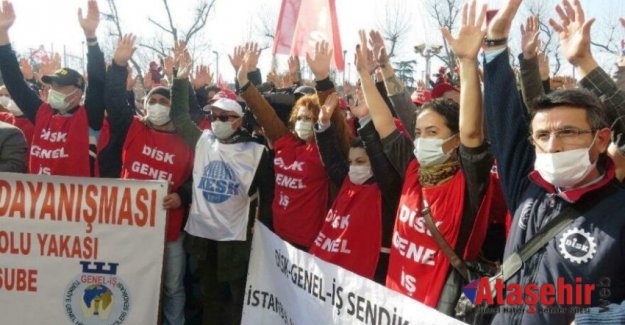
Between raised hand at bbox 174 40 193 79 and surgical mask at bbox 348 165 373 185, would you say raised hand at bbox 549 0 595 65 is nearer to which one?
surgical mask at bbox 348 165 373 185

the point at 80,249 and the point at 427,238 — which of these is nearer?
the point at 427,238

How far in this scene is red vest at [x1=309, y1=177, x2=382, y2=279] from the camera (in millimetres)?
3320

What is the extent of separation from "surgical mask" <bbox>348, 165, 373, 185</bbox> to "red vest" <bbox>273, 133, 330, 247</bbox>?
1.56 ft

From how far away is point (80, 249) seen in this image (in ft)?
13.3

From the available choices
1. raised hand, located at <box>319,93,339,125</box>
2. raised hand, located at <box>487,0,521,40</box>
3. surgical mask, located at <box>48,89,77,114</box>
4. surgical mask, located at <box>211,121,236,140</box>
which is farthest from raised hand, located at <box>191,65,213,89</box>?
raised hand, located at <box>487,0,521,40</box>

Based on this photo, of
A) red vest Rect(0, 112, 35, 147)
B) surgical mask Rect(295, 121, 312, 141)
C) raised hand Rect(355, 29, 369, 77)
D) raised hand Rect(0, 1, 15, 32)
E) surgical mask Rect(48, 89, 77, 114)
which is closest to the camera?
raised hand Rect(355, 29, 369, 77)

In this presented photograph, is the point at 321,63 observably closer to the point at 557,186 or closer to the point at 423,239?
the point at 423,239

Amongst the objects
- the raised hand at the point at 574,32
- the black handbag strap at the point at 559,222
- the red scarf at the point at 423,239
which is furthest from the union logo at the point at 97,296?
the raised hand at the point at 574,32

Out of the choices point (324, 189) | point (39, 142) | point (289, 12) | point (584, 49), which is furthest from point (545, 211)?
point (289, 12)

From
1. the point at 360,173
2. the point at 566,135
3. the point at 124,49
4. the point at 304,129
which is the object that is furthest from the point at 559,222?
the point at 124,49

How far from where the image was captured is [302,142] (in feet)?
13.6

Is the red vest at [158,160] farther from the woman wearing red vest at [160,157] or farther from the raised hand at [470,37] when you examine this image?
the raised hand at [470,37]

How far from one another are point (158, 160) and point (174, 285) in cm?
96

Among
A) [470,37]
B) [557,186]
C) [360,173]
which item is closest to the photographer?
[557,186]
